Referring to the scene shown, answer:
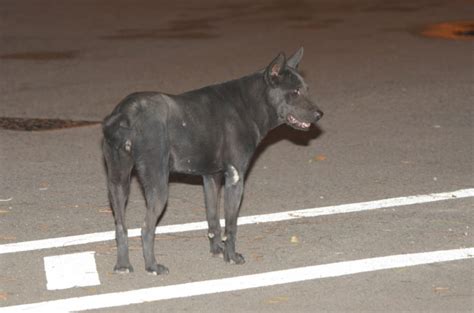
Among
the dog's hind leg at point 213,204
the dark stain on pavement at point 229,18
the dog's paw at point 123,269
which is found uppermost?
the dog's hind leg at point 213,204

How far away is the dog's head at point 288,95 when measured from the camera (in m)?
8.76

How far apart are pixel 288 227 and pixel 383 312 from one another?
2.16m

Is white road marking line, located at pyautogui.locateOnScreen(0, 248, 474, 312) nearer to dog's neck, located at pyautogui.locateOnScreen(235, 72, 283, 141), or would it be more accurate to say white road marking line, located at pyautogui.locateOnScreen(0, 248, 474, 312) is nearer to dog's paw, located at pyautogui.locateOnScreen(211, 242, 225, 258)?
dog's paw, located at pyautogui.locateOnScreen(211, 242, 225, 258)

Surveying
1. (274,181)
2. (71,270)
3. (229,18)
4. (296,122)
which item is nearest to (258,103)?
(296,122)

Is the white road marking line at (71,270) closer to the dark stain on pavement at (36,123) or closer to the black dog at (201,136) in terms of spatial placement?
the black dog at (201,136)

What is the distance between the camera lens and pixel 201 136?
8398 millimetres

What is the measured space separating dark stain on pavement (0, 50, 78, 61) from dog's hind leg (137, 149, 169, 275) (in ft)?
32.1

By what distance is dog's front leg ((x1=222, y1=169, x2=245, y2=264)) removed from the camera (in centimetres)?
863

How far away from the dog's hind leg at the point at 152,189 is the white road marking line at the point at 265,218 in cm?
107

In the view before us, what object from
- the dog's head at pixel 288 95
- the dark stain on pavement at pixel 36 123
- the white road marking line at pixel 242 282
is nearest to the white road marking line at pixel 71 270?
the white road marking line at pixel 242 282

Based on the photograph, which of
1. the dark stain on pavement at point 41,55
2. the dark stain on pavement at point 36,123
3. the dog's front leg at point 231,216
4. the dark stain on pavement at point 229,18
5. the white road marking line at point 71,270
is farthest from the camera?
the dark stain on pavement at point 229,18

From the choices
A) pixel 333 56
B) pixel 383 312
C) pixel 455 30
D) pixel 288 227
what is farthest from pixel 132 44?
pixel 383 312

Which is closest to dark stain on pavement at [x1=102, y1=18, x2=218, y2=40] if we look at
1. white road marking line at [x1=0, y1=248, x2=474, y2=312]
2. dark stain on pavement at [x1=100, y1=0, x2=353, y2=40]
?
dark stain on pavement at [x1=100, y1=0, x2=353, y2=40]

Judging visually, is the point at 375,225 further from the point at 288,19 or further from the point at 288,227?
the point at 288,19
